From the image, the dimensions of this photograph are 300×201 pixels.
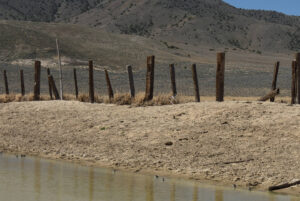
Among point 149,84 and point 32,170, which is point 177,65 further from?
point 32,170

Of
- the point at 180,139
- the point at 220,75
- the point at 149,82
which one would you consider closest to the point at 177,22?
the point at 149,82

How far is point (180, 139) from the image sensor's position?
12.0 m

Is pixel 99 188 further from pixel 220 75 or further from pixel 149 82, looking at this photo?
pixel 149 82

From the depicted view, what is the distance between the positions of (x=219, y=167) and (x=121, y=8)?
115613 millimetres

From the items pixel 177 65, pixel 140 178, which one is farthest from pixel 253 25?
pixel 140 178

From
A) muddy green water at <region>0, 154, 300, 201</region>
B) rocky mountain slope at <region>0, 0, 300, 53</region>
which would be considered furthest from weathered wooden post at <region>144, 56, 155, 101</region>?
rocky mountain slope at <region>0, 0, 300, 53</region>

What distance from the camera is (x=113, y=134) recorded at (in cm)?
1319

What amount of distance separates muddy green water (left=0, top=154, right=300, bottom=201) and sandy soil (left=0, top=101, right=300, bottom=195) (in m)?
0.52

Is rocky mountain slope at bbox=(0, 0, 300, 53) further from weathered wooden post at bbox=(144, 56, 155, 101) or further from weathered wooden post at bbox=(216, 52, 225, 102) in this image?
weathered wooden post at bbox=(216, 52, 225, 102)

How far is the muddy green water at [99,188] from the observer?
8508 mm

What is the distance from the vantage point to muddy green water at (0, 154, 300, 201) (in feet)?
27.9

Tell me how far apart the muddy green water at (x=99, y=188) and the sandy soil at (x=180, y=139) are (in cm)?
52

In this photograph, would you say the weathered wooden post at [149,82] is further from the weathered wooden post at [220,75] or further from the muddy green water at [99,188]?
the muddy green water at [99,188]

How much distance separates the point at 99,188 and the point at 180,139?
10.7 feet
